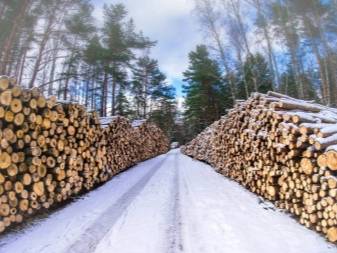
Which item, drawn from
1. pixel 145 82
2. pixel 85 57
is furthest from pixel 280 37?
pixel 145 82

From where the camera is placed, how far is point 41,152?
6.11m

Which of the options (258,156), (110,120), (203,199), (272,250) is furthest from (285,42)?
(272,250)

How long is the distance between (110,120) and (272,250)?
28.4 ft

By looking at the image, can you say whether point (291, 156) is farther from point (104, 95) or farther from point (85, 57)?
point (104, 95)

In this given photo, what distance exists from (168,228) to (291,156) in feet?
8.05

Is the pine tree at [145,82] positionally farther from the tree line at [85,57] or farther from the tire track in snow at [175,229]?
the tire track in snow at [175,229]

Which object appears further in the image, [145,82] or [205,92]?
[145,82]

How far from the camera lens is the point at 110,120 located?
39.0ft

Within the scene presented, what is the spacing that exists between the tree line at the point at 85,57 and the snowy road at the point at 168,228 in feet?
14.8

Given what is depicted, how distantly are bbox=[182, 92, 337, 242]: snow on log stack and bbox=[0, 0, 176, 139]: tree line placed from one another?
6078 mm

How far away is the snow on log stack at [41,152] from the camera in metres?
5.14

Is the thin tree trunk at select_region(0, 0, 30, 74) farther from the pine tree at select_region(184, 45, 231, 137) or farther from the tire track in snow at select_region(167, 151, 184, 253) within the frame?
the pine tree at select_region(184, 45, 231, 137)

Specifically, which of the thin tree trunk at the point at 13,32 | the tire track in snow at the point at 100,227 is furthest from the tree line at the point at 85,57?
the tire track in snow at the point at 100,227

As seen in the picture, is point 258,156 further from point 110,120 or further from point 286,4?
point 286,4
